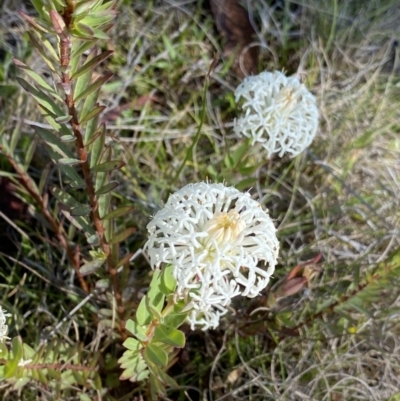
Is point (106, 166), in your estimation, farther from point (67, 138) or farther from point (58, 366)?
point (58, 366)

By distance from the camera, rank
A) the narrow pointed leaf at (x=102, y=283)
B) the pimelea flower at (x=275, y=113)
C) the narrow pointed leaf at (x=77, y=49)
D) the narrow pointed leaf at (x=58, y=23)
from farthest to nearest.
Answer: the pimelea flower at (x=275, y=113) < the narrow pointed leaf at (x=102, y=283) < the narrow pointed leaf at (x=77, y=49) < the narrow pointed leaf at (x=58, y=23)

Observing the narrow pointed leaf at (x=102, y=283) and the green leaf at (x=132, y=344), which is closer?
the green leaf at (x=132, y=344)

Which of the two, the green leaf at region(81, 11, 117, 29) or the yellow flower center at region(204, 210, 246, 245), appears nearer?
the green leaf at region(81, 11, 117, 29)

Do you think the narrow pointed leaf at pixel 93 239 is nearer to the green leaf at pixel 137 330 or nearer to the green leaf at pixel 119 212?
the green leaf at pixel 119 212

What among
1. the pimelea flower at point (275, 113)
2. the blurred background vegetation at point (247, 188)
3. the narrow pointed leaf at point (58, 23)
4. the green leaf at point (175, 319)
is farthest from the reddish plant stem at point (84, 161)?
the pimelea flower at point (275, 113)

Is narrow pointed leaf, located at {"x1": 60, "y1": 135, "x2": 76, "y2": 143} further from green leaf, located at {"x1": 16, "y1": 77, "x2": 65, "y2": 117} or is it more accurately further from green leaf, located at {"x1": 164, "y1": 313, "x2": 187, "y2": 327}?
green leaf, located at {"x1": 164, "y1": 313, "x2": 187, "y2": 327}

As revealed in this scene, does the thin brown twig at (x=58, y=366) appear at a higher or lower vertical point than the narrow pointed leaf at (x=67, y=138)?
lower

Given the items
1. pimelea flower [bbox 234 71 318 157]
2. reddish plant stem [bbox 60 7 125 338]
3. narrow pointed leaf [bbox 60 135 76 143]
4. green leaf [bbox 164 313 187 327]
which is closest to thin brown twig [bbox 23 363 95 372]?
reddish plant stem [bbox 60 7 125 338]
